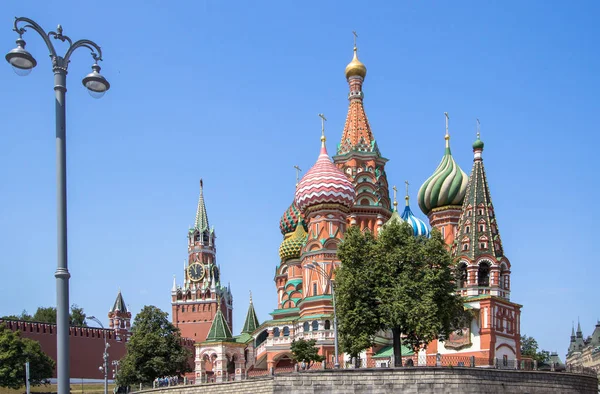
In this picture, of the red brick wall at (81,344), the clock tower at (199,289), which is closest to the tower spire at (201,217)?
the clock tower at (199,289)

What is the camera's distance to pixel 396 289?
41250mm

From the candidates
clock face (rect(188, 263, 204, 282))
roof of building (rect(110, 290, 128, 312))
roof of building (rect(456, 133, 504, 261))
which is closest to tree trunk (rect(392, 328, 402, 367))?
roof of building (rect(456, 133, 504, 261))

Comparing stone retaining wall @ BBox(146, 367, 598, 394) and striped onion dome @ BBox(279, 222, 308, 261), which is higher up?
striped onion dome @ BBox(279, 222, 308, 261)

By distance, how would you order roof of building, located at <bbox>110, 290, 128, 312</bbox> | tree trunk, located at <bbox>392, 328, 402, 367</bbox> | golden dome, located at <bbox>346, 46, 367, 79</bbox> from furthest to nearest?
roof of building, located at <bbox>110, 290, 128, 312</bbox> < golden dome, located at <bbox>346, 46, 367, 79</bbox> < tree trunk, located at <bbox>392, 328, 402, 367</bbox>

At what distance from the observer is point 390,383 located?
38.1 meters

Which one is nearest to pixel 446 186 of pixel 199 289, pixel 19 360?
pixel 19 360

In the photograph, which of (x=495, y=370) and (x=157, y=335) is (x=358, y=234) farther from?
(x=157, y=335)

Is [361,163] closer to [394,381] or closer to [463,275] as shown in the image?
[463,275]

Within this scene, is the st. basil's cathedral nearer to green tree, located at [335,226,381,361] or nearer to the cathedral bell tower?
the cathedral bell tower

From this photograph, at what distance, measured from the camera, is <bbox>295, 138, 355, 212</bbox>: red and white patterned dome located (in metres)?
61.5

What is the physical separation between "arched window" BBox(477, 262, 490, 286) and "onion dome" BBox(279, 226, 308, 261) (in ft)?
63.4

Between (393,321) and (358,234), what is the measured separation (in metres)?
5.29

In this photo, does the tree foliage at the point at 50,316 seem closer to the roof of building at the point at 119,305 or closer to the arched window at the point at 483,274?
the roof of building at the point at 119,305

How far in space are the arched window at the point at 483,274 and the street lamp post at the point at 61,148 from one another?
40.4 metres
